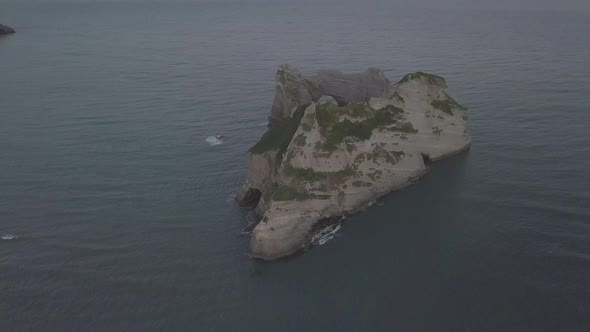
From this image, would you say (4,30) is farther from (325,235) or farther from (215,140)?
(325,235)

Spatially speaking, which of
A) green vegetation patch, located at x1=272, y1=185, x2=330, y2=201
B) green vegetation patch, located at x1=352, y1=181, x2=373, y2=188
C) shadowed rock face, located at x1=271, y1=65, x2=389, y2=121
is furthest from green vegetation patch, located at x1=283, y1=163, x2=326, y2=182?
shadowed rock face, located at x1=271, y1=65, x2=389, y2=121

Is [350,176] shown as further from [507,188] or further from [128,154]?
[128,154]

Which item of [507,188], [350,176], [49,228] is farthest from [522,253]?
[49,228]

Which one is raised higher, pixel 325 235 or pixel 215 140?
pixel 215 140

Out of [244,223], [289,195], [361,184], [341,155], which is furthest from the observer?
[361,184]

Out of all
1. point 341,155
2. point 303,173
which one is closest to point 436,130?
point 341,155

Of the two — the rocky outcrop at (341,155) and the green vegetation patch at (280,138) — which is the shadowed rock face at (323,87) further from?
the green vegetation patch at (280,138)

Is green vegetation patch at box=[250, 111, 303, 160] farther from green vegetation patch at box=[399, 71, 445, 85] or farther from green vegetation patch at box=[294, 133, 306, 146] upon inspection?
green vegetation patch at box=[399, 71, 445, 85]
